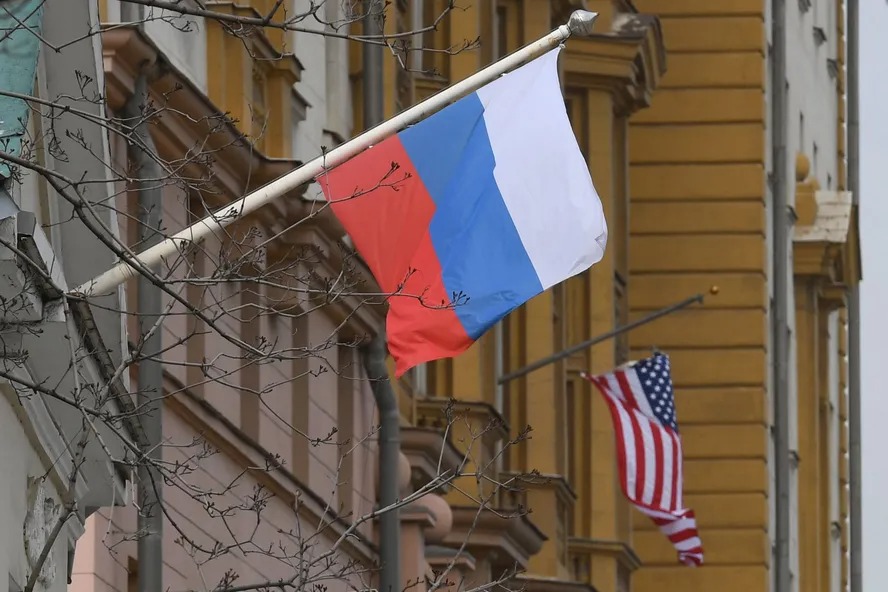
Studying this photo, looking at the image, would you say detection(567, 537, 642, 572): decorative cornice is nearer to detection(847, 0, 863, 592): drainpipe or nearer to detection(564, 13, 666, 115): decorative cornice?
detection(564, 13, 666, 115): decorative cornice

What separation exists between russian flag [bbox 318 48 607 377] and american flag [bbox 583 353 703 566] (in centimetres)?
1782

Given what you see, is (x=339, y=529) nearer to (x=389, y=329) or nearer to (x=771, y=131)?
(x=389, y=329)

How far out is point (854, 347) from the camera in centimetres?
5753

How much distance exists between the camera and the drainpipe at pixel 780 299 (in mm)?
47188

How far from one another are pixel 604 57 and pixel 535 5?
403cm

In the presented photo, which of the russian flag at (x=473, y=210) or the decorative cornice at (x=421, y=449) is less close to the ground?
the decorative cornice at (x=421, y=449)

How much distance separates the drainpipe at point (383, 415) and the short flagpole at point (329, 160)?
32.1 feet

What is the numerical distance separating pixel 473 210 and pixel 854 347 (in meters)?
39.9

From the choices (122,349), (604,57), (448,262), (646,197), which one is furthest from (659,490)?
(122,349)

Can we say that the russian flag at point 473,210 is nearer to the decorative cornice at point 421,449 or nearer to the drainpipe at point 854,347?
the decorative cornice at point 421,449

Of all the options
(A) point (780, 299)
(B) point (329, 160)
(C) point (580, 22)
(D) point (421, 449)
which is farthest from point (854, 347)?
(B) point (329, 160)

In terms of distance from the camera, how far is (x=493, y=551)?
106 feet

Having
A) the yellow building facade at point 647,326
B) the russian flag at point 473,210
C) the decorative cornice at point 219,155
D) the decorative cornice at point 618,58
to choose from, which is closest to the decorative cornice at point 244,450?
the yellow building facade at point 647,326

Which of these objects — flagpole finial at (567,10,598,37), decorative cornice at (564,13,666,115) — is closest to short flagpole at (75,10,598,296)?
flagpole finial at (567,10,598,37)
